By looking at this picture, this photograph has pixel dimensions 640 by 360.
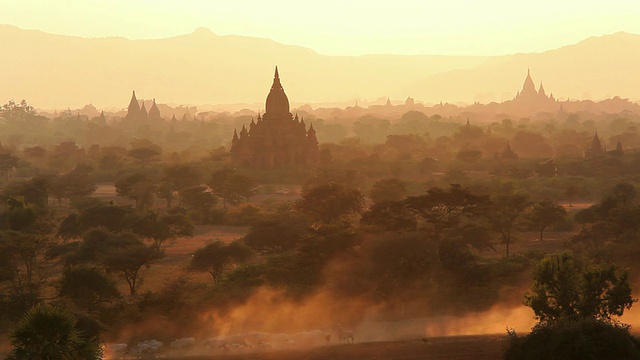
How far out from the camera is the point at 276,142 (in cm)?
9000

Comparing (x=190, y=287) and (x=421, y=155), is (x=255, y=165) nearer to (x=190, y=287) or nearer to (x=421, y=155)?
(x=421, y=155)

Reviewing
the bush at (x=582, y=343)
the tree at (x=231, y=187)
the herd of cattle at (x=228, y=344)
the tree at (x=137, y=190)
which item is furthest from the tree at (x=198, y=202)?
the bush at (x=582, y=343)

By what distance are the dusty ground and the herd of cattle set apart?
20.8 inches

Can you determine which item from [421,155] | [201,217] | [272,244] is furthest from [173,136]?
[272,244]

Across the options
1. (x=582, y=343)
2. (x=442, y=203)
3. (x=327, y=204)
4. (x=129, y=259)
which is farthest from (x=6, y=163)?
(x=582, y=343)

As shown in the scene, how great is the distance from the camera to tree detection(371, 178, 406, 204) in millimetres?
63719

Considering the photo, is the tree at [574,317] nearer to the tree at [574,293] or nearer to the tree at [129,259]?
the tree at [574,293]

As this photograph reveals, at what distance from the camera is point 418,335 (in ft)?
107

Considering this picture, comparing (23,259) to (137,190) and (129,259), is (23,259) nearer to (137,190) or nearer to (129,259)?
(129,259)

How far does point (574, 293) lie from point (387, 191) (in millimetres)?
35042

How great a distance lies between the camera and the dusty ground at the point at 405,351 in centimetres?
2994

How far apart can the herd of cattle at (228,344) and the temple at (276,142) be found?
188 feet

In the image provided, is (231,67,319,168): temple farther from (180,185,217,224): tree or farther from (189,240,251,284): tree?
(189,240,251,284): tree

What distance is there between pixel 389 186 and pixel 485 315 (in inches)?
1207
